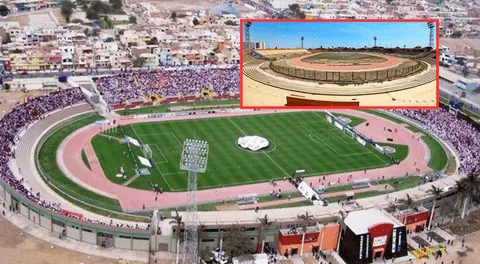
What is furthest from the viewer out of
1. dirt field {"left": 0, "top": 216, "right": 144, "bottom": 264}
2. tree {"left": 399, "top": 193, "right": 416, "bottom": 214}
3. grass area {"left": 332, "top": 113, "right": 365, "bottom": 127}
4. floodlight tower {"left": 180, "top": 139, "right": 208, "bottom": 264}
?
grass area {"left": 332, "top": 113, "right": 365, "bottom": 127}

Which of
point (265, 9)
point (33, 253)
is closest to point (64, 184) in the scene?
point (33, 253)

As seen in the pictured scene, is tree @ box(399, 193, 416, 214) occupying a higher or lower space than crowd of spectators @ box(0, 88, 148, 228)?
lower

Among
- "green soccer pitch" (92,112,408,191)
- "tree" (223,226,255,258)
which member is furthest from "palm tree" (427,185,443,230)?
"tree" (223,226,255,258)

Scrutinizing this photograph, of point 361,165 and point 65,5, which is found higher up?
point 65,5

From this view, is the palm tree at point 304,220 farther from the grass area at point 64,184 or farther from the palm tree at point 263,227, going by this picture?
the grass area at point 64,184

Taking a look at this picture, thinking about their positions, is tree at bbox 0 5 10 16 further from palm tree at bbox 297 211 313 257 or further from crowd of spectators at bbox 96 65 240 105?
palm tree at bbox 297 211 313 257

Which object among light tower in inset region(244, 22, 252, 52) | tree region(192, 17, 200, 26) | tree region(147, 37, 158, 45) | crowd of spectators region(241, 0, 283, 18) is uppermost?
light tower in inset region(244, 22, 252, 52)

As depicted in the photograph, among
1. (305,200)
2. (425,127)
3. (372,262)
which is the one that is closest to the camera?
(372,262)

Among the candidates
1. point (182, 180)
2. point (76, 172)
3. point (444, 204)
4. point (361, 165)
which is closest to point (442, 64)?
point (361, 165)

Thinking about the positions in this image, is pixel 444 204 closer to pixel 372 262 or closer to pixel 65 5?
pixel 372 262
